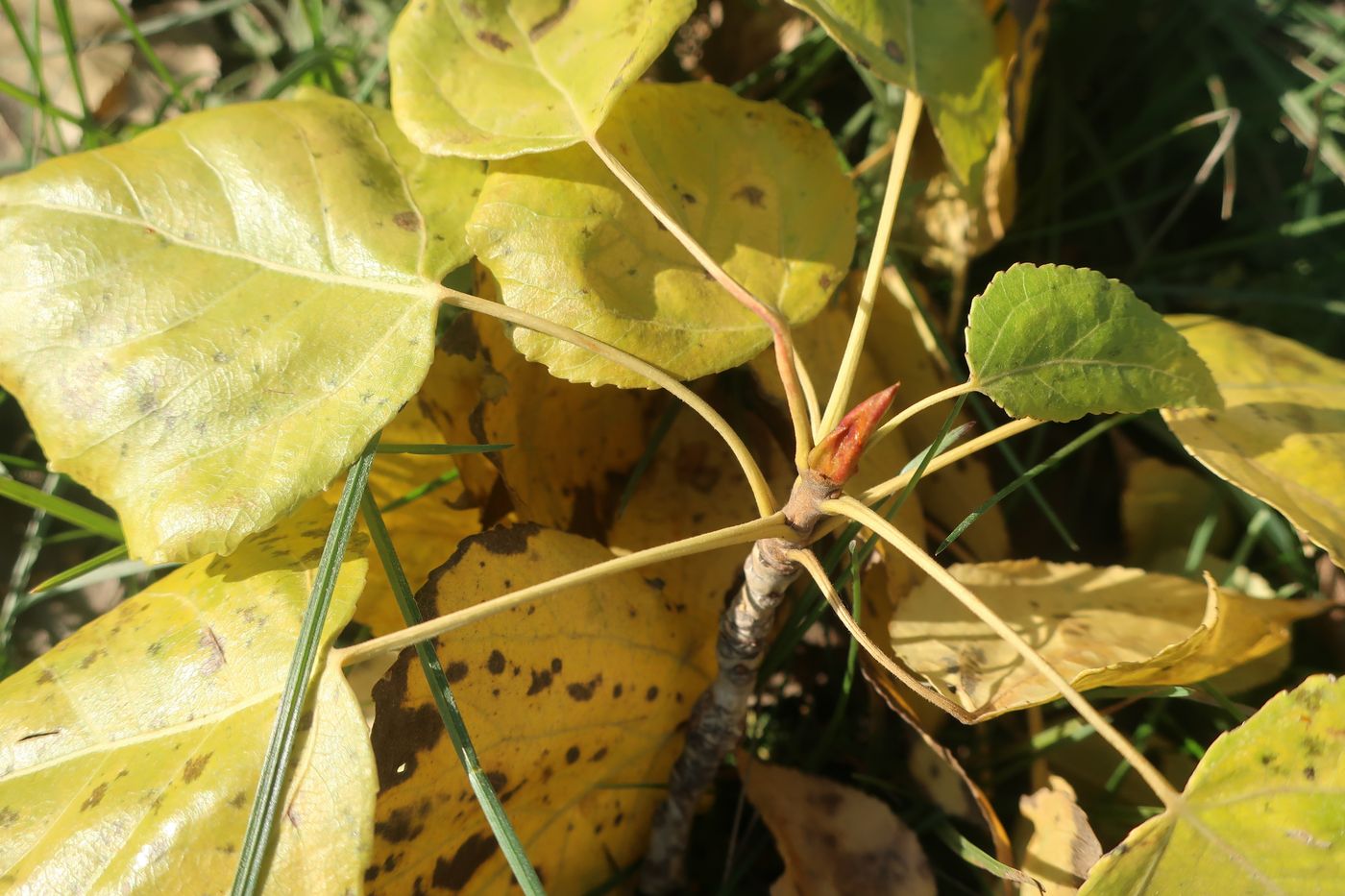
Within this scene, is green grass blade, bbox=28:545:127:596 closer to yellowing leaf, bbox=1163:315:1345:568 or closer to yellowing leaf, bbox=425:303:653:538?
yellowing leaf, bbox=425:303:653:538

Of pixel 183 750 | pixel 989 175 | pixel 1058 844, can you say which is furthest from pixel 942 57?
pixel 183 750

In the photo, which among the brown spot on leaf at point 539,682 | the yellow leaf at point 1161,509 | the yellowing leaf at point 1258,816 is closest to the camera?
the yellowing leaf at point 1258,816

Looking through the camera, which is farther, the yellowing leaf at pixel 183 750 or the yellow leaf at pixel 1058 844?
the yellow leaf at pixel 1058 844

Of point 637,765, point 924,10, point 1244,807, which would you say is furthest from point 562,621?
point 924,10

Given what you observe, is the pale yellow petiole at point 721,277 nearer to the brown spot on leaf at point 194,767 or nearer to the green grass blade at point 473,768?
the green grass blade at point 473,768

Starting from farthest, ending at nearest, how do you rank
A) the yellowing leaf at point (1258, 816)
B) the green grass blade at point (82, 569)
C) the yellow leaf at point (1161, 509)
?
1. the yellow leaf at point (1161, 509)
2. the green grass blade at point (82, 569)
3. the yellowing leaf at point (1258, 816)

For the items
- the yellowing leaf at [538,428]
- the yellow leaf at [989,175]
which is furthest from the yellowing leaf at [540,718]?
the yellow leaf at [989,175]

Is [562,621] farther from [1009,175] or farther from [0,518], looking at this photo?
[0,518]
